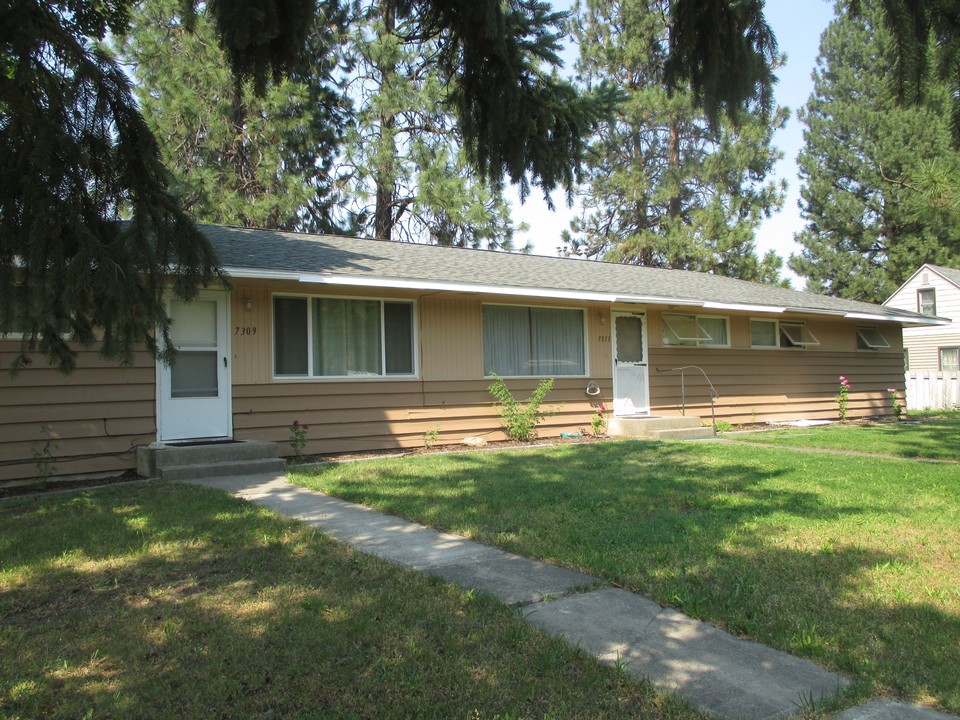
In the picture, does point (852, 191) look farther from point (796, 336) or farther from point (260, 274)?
point (260, 274)

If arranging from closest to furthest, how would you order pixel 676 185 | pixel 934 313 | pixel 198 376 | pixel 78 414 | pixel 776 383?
pixel 78 414 < pixel 198 376 < pixel 776 383 < pixel 676 185 < pixel 934 313

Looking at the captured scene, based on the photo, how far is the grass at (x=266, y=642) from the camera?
2.61m

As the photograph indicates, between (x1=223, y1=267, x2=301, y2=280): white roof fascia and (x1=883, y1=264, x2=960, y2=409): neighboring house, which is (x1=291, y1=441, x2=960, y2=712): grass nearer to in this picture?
(x1=223, y1=267, x2=301, y2=280): white roof fascia

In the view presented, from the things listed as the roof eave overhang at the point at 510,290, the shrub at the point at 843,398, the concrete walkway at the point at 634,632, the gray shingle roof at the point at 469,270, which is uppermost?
the gray shingle roof at the point at 469,270

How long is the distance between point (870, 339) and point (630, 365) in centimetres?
779

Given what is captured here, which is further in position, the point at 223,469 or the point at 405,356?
the point at 405,356

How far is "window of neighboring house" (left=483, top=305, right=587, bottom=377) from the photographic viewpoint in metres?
11.3

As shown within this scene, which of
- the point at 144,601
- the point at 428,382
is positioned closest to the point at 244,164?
the point at 428,382

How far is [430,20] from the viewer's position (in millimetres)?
5082

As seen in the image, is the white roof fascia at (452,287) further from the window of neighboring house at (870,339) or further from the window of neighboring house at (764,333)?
the window of neighboring house at (870,339)

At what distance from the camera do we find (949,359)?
1120 inches

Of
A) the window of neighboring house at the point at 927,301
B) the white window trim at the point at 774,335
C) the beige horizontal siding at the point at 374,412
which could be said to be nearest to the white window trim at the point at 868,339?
the white window trim at the point at 774,335

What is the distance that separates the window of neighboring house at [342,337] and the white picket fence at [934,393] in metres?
20.1

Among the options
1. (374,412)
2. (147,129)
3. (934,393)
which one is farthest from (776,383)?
(147,129)
